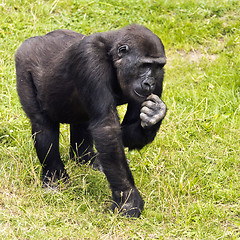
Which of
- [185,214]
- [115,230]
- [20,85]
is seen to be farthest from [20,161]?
[185,214]

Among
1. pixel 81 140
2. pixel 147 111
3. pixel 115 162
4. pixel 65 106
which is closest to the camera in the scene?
pixel 115 162

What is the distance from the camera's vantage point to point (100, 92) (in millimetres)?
4707

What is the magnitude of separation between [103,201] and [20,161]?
118 centimetres

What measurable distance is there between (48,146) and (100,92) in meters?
1.12

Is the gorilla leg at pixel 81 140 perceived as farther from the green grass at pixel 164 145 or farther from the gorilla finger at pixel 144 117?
the gorilla finger at pixel 144 117

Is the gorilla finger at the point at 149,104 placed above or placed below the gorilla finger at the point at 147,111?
above

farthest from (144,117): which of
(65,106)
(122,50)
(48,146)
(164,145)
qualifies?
(164,145)

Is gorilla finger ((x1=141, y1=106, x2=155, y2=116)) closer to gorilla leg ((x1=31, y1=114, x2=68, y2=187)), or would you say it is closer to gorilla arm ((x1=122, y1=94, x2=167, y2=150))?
gorilla arm ((x1=122, y1=94, x2=167, y2=150))

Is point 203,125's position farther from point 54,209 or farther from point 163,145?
point 54,209

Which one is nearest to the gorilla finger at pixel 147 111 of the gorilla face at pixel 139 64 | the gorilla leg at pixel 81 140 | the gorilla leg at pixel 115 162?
the gorilla face at pixel 139 64

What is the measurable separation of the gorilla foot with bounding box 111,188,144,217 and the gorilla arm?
57 centimetres

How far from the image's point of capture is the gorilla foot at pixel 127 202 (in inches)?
187

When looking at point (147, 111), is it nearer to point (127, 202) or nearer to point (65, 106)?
point (127, 202)

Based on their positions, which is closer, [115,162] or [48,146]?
[115,162]
